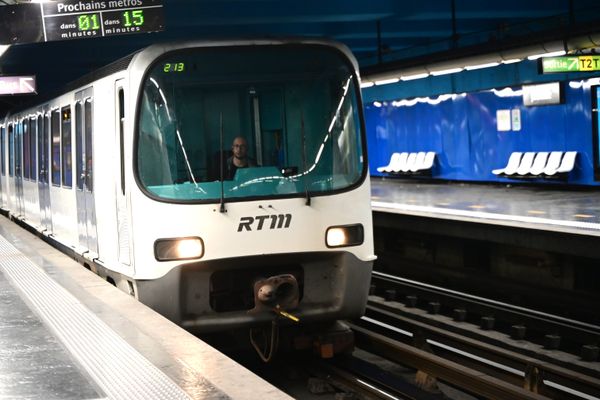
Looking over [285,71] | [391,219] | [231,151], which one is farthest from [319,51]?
[391,219]

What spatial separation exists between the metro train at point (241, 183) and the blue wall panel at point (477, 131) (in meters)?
12.4

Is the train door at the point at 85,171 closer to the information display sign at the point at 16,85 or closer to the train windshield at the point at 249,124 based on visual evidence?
the train windshield at the point at 249,124

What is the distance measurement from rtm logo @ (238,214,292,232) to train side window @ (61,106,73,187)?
11.5 ft

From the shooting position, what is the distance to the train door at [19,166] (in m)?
15.6

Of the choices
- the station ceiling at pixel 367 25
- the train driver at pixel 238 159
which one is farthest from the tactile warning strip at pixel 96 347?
the station ceiling at pixel 367 25

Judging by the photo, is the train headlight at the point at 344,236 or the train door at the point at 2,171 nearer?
the train headlight at the point at 344,236

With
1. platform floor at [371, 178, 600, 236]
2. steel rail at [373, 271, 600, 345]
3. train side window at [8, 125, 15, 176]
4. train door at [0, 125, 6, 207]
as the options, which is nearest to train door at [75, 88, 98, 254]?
steel rail at [373, 271, 600, 345]

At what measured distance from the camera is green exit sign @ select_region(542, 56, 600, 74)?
51.2 feet

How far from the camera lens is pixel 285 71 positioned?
7.69 m

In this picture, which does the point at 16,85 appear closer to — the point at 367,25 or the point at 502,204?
the point at 367,25

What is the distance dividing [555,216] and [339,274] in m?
6.65

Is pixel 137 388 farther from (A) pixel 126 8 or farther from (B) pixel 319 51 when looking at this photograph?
(A) pixel 126 8

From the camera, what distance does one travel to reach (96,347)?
5.93 metres

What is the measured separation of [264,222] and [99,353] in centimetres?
203
